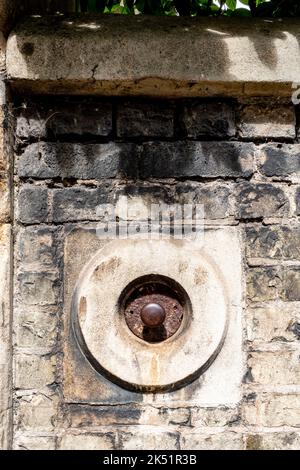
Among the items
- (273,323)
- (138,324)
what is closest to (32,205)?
(138,324)

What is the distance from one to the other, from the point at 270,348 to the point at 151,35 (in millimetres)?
1202

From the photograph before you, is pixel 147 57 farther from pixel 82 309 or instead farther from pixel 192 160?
pixel 82 309

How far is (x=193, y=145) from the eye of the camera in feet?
6.41

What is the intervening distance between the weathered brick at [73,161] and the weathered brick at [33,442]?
0.93 m

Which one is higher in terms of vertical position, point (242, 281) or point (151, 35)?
point (151, 35)

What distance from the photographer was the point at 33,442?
1.87 meters

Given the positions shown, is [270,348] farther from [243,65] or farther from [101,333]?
[243,65]

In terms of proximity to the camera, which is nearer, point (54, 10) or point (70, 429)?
point (70, 429)

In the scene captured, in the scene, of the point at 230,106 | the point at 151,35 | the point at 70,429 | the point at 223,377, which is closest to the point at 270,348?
the point at 223,377

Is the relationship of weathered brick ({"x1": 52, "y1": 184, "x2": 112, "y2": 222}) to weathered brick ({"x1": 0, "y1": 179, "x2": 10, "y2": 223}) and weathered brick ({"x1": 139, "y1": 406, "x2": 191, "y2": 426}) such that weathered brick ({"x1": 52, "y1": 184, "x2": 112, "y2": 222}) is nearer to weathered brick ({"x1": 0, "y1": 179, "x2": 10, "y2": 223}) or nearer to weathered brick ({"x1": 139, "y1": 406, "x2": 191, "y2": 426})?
weathered brick ({"x1": 0, "y1": 179, "x2": 10, "y2": 223})

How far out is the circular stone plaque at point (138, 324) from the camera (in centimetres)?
186

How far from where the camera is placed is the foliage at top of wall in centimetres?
209

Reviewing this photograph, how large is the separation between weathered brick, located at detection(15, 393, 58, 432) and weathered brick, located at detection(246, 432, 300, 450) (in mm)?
707

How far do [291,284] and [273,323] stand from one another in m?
0.16
